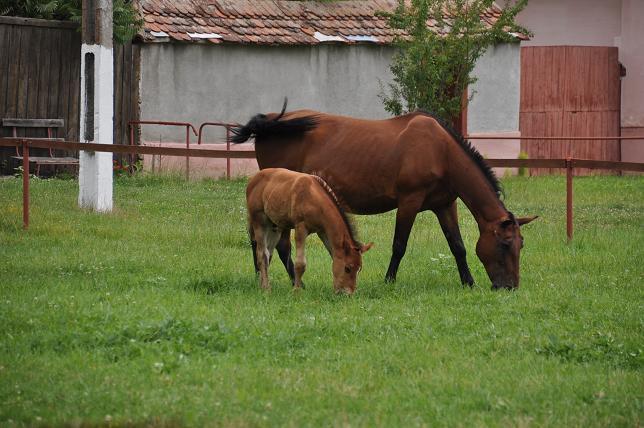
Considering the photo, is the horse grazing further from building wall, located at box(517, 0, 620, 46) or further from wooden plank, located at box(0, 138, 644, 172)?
building wall, located at box(517, 0, 620, 46)

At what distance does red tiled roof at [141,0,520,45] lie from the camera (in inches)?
973

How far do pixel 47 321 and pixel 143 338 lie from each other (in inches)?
35.1

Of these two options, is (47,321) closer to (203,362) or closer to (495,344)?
(203,362)

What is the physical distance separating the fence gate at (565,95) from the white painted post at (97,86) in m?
14.5

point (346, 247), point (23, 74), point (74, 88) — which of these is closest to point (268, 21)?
point (74, 88)

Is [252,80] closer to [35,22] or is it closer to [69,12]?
[69,12]

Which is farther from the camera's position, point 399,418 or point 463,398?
point 463,398

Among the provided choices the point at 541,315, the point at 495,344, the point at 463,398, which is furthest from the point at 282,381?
the point at 541,315

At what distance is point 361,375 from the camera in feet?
24.4

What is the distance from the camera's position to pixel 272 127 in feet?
40.5

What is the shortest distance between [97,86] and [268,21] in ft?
31.2

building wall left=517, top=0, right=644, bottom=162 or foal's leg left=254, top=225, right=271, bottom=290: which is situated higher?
building wall left=517, top=0, right=644, bottom=162

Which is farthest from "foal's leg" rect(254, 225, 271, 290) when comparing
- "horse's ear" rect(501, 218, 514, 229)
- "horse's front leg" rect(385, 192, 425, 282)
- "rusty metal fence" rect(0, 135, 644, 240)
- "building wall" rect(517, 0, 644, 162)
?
"building wall" rect(517, 0, 644, 162)

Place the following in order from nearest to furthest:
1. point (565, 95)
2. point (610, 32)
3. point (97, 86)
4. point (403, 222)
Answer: point (403, 222)
point (97, 86)
point (565, 95)
point (610, 32)
